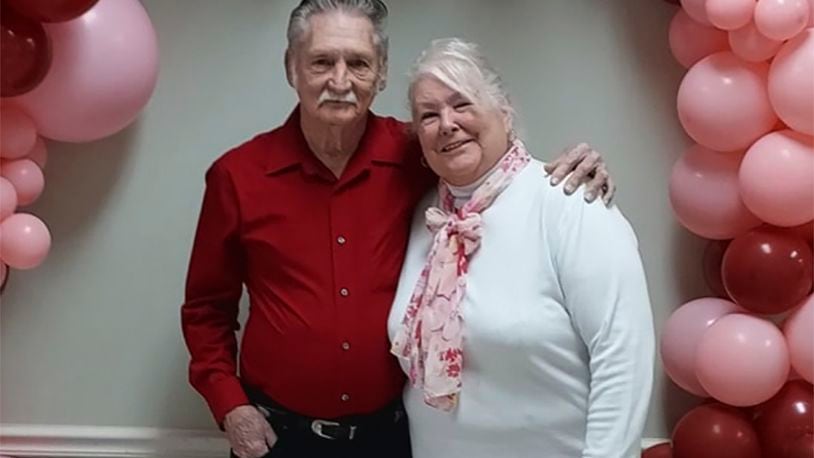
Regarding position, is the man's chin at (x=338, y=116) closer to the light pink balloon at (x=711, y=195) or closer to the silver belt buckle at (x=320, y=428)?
the silver belt buckle at (x=320, y=428)

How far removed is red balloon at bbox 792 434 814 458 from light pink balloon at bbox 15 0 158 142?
151 centimetres

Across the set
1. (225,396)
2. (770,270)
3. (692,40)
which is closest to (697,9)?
(692,40)

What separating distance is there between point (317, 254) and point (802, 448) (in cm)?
102

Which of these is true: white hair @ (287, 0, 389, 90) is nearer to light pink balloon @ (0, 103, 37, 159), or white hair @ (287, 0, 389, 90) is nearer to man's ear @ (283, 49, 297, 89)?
man's ear @ (283, 49, 297, 89)

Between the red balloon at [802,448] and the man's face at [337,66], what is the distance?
1077mm

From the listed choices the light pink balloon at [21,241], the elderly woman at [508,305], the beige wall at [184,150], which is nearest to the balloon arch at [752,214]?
the beige wall at [184,150]

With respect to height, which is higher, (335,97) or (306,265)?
A: (335,97)

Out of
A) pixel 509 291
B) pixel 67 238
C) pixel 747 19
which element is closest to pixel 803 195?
pixel 747 19

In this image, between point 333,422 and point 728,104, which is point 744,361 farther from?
point 333,422

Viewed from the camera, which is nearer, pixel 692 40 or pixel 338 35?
pixel 338 35

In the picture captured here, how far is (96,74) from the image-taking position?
2174mm

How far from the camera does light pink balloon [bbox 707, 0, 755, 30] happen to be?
81.0 inches

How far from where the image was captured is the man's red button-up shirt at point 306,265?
79.5 inches

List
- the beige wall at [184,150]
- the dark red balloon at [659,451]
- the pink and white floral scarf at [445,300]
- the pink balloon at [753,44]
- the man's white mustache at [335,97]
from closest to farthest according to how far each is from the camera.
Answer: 1. the pink and white floral scarf at [445,300]
2. the man's white mustache at [335,97]
3. the pink balloon at [753,44]
4. the dark red balloon at [659,451]
5. the beige wall at [184,150]
